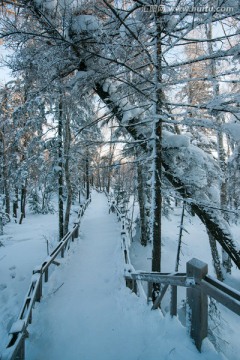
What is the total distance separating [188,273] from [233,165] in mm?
3465

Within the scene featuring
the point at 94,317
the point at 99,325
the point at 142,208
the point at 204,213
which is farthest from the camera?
the point at 142,208

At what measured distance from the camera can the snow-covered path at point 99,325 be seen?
140 inches

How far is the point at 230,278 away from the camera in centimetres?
1131

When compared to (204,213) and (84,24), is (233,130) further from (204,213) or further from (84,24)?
(84,24)

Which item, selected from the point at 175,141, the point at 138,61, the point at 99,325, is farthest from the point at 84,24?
the point at 99,325

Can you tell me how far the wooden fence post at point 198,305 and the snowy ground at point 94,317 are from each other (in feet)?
0.48

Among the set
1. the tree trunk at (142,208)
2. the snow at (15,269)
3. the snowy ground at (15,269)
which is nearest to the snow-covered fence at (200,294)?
the snowy ground at (15,269)

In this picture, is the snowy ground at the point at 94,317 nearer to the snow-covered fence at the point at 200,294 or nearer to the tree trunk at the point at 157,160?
the snow-covered fence at the point at 200,294

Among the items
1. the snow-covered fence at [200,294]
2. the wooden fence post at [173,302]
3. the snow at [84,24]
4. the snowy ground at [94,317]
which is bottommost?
the snowy ground at [94,317]

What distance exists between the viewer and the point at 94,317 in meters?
5.20

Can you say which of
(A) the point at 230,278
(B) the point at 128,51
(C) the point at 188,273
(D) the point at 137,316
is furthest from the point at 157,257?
(A) the point at 230,278

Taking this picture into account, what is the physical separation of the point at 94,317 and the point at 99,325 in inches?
14.0

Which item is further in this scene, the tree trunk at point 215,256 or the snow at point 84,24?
the tree trunk at point 215,256

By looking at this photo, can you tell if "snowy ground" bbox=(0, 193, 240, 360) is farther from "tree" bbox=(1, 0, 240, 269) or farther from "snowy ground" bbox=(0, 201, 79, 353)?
"tree" bbox=(1, 0, 240, 269)
